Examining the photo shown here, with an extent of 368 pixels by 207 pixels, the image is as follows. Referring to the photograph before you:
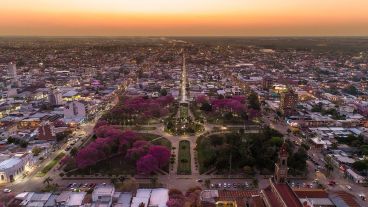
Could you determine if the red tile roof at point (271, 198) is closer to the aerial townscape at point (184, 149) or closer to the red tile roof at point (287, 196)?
the aerial townscape at point (184, 149)

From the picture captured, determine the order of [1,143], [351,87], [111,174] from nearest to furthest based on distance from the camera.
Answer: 1. [111,174]
2. [1,143]
3. [351,87]

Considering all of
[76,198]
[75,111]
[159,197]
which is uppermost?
[75,111]

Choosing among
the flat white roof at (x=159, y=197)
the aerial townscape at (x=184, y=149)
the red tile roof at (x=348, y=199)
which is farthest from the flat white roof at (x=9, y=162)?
the red tile roof at (x=348, y=199)

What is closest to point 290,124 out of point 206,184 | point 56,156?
point 206,184

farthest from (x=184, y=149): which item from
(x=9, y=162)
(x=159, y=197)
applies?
(x=9, y=162)

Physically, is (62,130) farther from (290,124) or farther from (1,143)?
(290,124)

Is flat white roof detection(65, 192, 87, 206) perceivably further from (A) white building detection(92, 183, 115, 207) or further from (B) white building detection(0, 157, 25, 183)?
(B) white building detection(0, 157, 25, 183)

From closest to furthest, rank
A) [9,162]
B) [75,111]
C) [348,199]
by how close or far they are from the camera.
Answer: [348,199], [9,162], [75,111]

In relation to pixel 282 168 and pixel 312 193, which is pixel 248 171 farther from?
pixel 282 168

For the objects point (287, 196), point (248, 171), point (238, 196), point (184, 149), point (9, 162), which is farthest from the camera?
point (184, 149)
